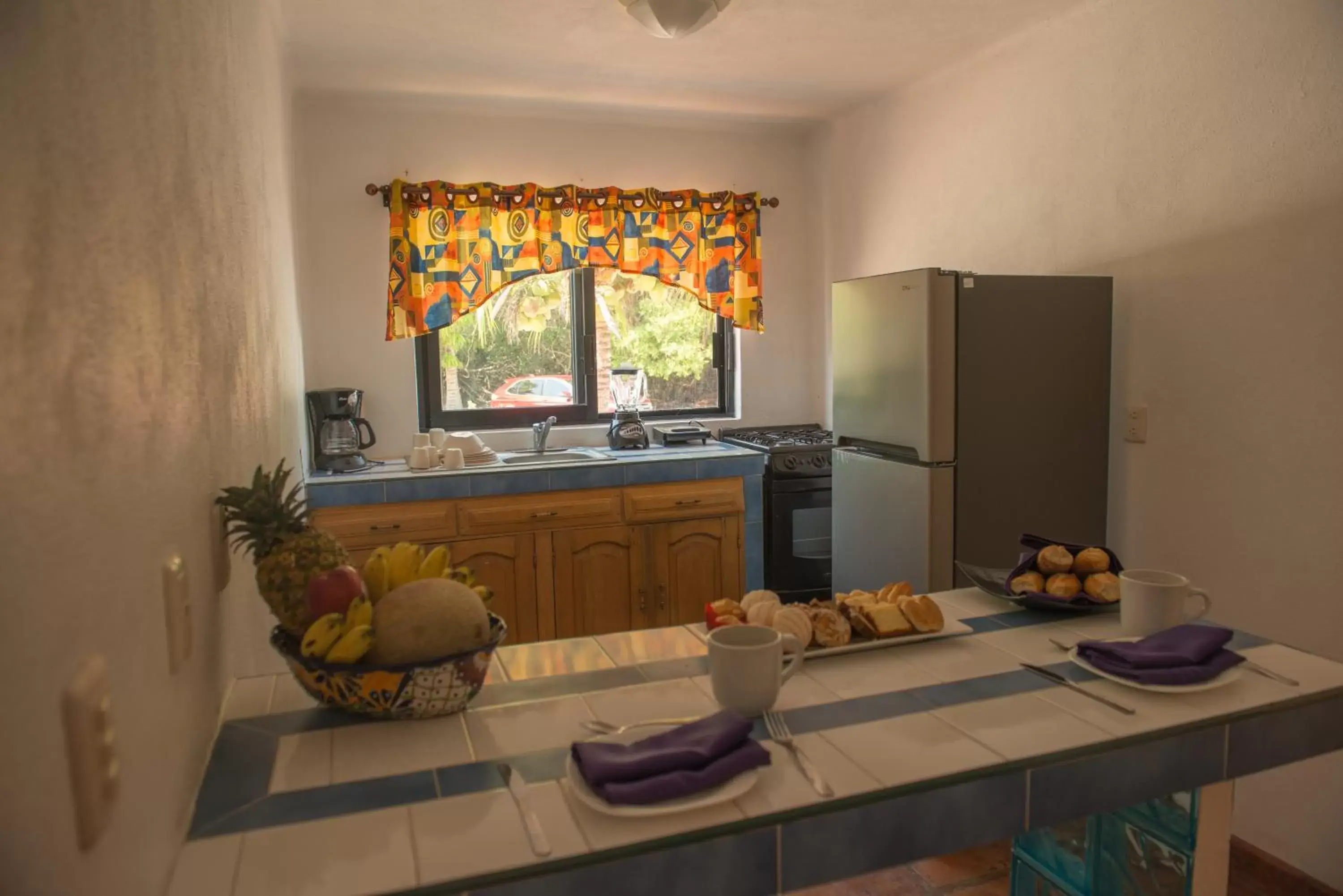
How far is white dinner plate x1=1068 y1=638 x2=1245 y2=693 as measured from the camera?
3.74ft

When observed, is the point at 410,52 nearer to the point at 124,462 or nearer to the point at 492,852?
the point at 124,462

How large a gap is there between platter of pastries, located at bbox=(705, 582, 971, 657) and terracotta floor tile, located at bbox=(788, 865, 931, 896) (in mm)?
1178

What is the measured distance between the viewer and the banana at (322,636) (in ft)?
3.43

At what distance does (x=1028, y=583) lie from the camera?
1502mm

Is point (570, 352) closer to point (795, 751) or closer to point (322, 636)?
point (322, 636)

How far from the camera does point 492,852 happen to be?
815mm

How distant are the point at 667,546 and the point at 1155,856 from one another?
2.51 m

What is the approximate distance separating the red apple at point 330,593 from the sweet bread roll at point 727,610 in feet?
1.62

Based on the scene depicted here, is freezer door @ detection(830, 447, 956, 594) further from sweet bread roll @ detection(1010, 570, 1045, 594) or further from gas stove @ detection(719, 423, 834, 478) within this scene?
sweet bread roll @ detection(1010, 570, 1045, 594)

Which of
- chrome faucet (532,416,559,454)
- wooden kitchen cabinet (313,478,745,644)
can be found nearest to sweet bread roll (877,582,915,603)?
wooden kitchen cabinet (313,478,745,644)

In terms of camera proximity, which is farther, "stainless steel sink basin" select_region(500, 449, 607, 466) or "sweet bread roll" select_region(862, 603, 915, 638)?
"stainless steel sink basin" select_region(500, 449, 607, 466)

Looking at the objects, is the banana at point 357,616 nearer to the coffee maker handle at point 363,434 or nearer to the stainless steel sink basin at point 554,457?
the stainless steel sink basin at point 554,457

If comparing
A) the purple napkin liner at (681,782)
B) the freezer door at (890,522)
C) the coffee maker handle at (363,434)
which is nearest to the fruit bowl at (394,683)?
the purple napkin liner at (681,782)

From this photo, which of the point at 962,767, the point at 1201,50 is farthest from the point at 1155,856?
the point at 1201,50
